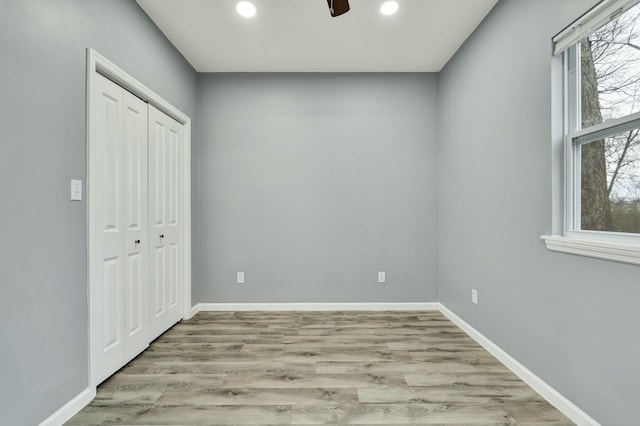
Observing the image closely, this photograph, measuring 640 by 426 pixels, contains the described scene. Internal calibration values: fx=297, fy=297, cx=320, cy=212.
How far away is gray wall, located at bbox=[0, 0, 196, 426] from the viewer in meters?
1.35

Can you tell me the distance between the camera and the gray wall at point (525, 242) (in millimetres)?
1437

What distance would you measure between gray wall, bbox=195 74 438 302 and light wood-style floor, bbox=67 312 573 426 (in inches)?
24.9

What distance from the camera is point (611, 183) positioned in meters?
1.55

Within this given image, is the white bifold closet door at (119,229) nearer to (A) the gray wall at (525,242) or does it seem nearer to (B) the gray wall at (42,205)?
(B) the gray wall at (42,205)

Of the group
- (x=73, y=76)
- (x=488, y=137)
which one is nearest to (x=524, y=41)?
(x=488, y=137)

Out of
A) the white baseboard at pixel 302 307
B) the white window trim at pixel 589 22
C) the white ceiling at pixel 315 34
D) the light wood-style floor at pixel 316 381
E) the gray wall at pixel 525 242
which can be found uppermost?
the white ceiling at pixel 315 34

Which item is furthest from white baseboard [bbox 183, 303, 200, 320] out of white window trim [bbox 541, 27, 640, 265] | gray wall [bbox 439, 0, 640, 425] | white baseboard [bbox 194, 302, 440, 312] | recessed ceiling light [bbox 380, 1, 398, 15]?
recessed ceiling light [bbox 380, 1, 398, 15]

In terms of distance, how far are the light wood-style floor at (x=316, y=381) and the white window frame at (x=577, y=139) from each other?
0.97m

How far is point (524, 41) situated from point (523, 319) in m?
1.90

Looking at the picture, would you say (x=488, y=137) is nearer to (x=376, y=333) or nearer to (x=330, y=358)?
(x=376, y=333)

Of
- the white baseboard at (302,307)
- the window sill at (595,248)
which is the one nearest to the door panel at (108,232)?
the white baseboard at (302,307)

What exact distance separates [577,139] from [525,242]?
0.70m

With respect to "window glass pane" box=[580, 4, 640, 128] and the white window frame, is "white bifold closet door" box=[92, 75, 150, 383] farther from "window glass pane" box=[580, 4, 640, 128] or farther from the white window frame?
"window glass pane" box=[580, 4, 640, 128]

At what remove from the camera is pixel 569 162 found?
5.75 feet
